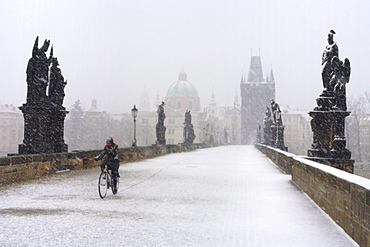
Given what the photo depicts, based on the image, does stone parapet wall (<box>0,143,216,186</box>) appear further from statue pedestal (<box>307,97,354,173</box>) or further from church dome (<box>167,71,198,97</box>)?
church dome (<box>167,71,198,97</box>)

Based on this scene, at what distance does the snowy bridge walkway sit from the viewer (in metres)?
6.36

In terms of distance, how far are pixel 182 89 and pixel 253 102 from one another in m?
23.8

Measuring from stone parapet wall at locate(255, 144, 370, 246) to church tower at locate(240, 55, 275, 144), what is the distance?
14891 centimetres

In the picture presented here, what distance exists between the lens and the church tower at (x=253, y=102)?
15850cm

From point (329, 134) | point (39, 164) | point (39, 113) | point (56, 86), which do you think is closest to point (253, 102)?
point (56, 86)

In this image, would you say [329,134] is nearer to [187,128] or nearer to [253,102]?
[187,128]

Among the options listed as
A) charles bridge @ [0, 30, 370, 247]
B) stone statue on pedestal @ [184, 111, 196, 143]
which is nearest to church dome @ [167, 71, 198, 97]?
stone statue on pedestal @ [184, 111, 196, 143]

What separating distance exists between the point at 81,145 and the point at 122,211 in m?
84.8

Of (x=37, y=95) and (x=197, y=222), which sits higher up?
(x=37, y=95)

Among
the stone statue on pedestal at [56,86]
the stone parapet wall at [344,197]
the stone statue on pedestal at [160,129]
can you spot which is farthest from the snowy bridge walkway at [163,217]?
the stone statue on pedestal at [160,129]

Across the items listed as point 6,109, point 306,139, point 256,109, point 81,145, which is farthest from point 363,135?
point 6,109

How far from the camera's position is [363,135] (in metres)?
115

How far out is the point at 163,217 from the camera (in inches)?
315

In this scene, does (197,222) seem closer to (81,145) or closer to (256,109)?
(81,145)
